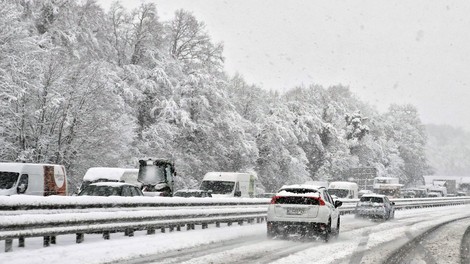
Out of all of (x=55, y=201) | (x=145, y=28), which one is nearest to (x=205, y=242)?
(x=55, y=201)

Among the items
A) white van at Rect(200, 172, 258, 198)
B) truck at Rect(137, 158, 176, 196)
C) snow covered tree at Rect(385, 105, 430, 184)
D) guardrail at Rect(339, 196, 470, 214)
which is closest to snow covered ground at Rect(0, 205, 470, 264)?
truck at Rect(137, 158, 176, 196)

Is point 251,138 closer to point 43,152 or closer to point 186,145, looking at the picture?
point 186,145

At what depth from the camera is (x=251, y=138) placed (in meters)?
52.8

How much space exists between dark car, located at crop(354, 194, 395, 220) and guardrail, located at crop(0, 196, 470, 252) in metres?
9.49

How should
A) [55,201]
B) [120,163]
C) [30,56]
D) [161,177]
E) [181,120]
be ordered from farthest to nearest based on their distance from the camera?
[181,120], [120,163], [30,56], [161,177], [55,201]

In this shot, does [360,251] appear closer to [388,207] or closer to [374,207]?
[374,207]

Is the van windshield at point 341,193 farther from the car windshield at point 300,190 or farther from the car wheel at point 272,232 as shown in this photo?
the car wheel at point 272,232

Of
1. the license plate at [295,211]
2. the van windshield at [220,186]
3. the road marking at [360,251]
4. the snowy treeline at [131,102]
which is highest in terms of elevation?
the snowy treeline at [131,102]

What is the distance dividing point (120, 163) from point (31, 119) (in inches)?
305

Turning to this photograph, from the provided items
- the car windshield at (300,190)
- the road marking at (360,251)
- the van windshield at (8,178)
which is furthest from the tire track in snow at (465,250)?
the van windshield at (8,178)

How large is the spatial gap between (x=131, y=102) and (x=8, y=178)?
24.3 meters

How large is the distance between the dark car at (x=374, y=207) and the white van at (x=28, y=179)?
15250 mm

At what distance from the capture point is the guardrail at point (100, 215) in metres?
10.9

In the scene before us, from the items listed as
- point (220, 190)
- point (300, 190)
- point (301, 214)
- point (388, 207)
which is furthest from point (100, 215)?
point (388, 207)
